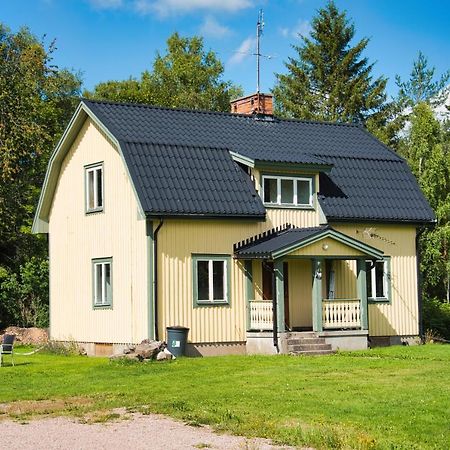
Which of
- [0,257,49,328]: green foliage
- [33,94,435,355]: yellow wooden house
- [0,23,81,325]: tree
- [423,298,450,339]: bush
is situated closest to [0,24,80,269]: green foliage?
[0,23,81,325]: tree

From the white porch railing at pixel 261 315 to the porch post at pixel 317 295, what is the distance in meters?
1.23

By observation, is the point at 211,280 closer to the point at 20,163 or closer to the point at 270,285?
the point at 270,285

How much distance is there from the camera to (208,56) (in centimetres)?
6806

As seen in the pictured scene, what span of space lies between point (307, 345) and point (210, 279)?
328 cm

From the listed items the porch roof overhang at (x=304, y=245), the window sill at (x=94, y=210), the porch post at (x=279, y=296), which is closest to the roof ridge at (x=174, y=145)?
the window sill at (x=94, y=210)

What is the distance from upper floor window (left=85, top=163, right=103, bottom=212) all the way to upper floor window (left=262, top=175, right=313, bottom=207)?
193 inches

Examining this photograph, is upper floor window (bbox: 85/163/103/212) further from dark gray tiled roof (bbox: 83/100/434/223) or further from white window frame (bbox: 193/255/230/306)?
white window frame (bbox: 193/255/230/306)

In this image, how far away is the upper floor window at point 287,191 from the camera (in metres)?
28.0

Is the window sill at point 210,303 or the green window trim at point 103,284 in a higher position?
the green window trim at point 103,284

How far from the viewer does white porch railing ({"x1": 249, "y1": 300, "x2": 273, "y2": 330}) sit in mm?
26547

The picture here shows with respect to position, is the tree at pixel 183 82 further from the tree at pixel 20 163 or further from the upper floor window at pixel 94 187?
the upper floor window at pixel 94 187

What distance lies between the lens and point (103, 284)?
27922 millimetres

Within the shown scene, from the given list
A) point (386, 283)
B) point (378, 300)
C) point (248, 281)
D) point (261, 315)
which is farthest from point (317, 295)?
point (386, 283)

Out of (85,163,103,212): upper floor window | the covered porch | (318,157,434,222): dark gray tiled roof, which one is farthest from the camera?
(318,157,434,222): dark gray tiled roof
